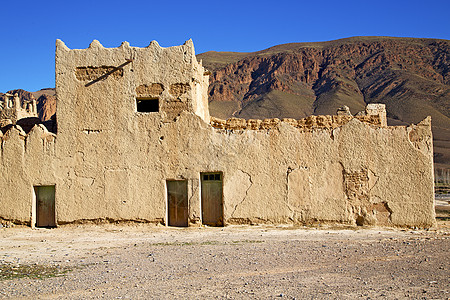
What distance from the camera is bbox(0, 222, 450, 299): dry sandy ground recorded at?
19.0 feet

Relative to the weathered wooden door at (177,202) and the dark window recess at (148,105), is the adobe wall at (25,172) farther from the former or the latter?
the weathered wooden door at (177,202)

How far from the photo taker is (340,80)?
99.5 meters

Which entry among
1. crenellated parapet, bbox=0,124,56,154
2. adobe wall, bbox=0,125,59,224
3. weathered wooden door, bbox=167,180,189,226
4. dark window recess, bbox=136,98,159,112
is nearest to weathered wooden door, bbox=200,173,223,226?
weathered wooden door, bbox=167,180,189,226

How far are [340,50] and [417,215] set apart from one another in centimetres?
10943

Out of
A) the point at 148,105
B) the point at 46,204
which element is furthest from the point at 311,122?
the point at 46,204

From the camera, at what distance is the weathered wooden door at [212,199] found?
1216 centimetres

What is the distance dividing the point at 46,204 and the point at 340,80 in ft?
302

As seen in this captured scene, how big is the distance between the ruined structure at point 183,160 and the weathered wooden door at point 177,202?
0.03m

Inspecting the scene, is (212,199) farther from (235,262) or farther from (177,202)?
(235,262)

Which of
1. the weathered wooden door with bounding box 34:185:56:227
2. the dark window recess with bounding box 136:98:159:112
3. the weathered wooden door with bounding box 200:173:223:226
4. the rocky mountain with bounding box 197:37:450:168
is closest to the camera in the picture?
the weathered wooden door with bounding box 200:173:223:226

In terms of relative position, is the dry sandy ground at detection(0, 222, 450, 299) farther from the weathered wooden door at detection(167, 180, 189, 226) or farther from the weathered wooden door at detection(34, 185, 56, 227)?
the weathered wooden door at detection(34, 185, 56, 227)

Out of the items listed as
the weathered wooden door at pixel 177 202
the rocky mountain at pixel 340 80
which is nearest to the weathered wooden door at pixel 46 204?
the weathered wooden door at pixel 177 202

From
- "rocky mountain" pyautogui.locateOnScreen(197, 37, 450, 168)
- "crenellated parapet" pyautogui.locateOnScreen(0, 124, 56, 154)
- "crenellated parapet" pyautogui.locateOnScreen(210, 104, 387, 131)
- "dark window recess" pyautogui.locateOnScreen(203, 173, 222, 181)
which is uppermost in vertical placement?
"rocky mountain" pyautogui.locateOnScreen(197, 37, 450, 168)

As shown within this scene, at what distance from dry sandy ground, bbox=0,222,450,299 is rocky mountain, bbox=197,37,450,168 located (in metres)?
65.5
